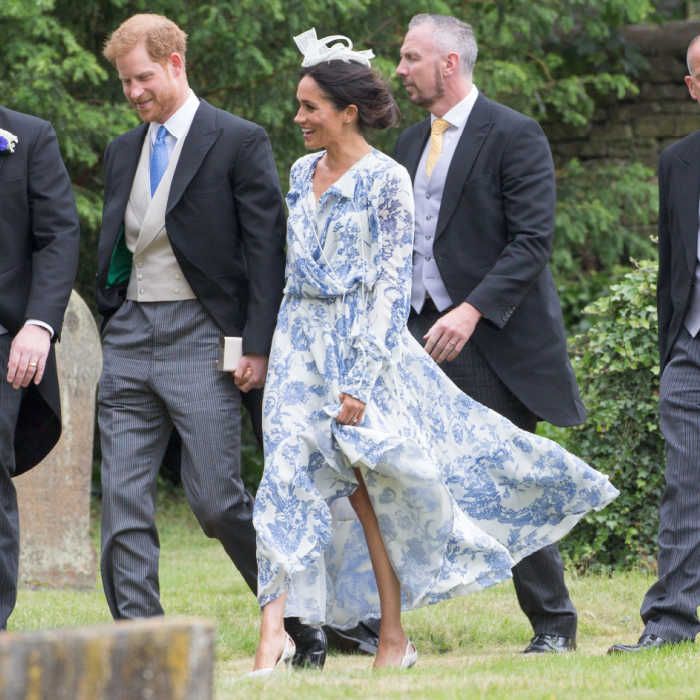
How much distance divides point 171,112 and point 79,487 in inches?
148

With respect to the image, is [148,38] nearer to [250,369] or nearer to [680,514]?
[250,369]

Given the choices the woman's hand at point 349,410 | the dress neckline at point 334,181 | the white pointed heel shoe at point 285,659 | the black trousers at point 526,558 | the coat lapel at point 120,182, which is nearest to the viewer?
the white pointed heel shoe at point 285,659

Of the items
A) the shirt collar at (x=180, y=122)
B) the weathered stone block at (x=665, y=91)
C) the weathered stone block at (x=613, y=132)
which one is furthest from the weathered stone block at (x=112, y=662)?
the weathered stone block at (x=665, y=91)

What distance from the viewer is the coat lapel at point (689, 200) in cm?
605

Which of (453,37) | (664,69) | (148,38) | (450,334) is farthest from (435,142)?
(664,69)

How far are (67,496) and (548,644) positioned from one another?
12.1 ft

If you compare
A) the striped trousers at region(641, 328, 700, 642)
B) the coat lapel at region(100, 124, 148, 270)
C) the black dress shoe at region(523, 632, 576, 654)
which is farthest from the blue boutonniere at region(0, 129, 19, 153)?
the black dress shoe at region(523, 632, 576, 654)

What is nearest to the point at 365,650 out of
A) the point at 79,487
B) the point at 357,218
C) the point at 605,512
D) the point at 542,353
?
the point at 542,353

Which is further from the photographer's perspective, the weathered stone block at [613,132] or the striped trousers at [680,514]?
the weathered stone block at [613,132]

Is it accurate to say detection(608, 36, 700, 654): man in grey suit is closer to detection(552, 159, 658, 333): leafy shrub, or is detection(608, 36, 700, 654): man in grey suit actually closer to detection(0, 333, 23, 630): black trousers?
detection(0, 333, 23, 630): black trousers

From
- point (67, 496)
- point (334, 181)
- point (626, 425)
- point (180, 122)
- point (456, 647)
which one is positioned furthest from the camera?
point (67, 496)

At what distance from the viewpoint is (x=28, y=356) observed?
18.7 ft

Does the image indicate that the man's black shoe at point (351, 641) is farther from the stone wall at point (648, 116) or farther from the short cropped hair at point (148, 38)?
the stone wall at point (648, 116)

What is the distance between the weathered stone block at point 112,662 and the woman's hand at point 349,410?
8.98 feet
